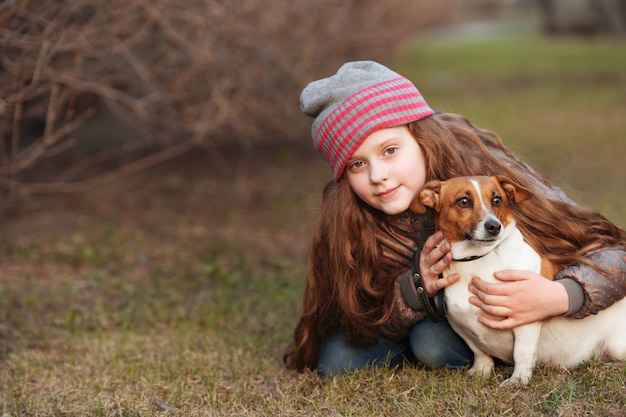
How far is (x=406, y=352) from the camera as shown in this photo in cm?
374

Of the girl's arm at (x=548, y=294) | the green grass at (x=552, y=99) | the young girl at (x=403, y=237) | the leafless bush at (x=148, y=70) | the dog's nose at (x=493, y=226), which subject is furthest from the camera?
the green grass at (x=552, y=99)

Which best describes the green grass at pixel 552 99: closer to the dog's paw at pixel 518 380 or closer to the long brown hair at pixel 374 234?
the long brown hair at pixel 374 234

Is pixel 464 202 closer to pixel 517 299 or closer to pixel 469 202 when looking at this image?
pixel 469 202

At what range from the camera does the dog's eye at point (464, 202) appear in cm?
288

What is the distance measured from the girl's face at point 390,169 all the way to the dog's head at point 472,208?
0.53 feet

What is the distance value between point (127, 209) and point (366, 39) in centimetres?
466

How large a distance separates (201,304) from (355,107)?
6.95ft

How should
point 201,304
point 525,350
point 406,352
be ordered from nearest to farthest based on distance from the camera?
point 525,350 < point 406,352 < point 201,304

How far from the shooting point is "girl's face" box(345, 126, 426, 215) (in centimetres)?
320

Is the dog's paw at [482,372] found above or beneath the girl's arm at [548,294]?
beneath

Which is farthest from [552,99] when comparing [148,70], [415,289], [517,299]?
[517,299]

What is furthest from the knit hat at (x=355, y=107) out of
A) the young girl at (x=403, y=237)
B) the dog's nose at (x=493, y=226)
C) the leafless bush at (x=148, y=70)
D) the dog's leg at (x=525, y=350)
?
the leafless bush at (x=148, y=70)

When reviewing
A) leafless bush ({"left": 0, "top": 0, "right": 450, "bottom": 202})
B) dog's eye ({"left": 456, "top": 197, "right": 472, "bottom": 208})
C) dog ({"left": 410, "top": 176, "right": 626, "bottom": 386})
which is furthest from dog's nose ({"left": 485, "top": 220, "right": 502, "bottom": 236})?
leafless bush ({"left": 0, "top": 0, "right": 450, "bottom": 202})

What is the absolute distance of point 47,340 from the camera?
14.2ft
